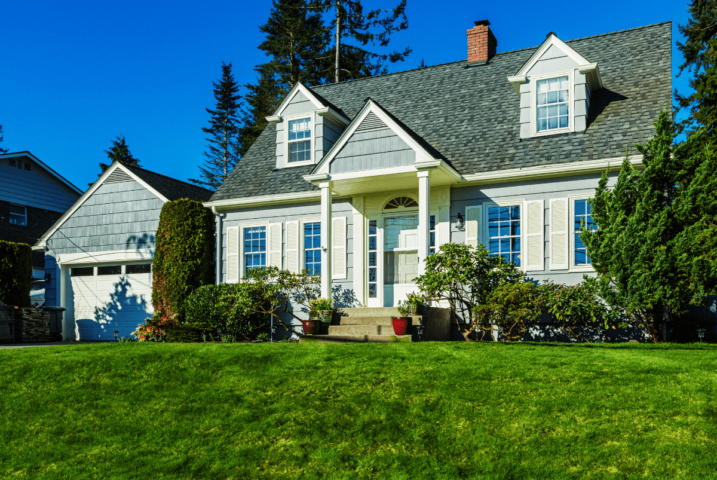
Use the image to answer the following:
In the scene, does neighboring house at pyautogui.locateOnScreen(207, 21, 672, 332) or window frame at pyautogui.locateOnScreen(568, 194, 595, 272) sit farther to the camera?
neighboring house at pyautogui.locateOnScreen(207, 21, 672, 332)

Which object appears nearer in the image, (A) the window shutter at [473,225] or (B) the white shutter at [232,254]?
(A) the window shutter at [473,225]

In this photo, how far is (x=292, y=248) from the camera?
1424 centimetres

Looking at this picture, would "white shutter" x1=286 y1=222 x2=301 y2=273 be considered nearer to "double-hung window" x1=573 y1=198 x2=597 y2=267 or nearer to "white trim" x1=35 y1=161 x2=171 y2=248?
"white trim" x1=35 y1=161 x2=171 y2=248

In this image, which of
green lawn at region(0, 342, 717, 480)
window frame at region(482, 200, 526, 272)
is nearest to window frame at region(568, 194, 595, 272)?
window frame at region(482, 200, 526, 272)

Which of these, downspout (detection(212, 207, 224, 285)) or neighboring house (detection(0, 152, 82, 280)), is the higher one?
neighboring house (detection(0, 152, 82, 280))

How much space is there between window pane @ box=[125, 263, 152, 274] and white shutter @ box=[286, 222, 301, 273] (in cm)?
428

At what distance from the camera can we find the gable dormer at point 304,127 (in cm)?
1494

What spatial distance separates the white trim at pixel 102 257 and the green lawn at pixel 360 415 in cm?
861

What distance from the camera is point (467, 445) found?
4.97 m

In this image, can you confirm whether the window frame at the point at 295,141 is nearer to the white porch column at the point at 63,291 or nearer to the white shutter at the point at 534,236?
the white shutter at the point at 534,236

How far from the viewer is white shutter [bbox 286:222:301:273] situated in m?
14.1

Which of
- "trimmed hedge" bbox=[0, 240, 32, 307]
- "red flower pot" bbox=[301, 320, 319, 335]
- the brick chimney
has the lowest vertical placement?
"red flower pot" bbox=[301, 320, 319, 335]

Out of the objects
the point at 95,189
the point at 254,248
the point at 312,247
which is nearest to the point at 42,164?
the point at 95,189

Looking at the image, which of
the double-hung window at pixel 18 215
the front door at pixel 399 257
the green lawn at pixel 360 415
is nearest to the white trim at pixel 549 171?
the front door at pixel 399 257
